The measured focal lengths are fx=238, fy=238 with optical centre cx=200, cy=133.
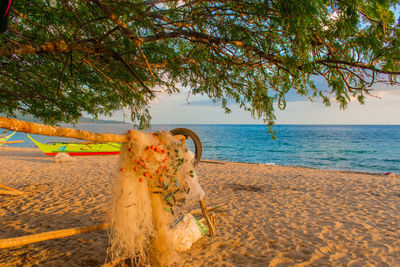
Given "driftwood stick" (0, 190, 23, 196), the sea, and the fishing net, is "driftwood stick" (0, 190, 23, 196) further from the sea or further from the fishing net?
the fishing net

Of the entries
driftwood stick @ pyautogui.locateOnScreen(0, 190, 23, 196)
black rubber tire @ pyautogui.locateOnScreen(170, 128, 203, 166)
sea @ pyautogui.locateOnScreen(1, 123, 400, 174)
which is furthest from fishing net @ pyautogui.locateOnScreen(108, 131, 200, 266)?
driftwood stick @ pyautogui.locateOnScreen(0, 190, 23, 196)

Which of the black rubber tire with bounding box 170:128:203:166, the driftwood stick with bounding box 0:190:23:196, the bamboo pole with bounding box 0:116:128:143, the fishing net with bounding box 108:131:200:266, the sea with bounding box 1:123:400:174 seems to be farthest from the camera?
the sea with bounding box 1:123:400:174

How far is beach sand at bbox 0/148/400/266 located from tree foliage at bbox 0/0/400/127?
6.26 ft

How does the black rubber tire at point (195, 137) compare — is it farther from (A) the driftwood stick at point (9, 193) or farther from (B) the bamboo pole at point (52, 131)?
(A) the driftwood stick at point (9, 193)

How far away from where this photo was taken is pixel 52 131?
77.2 inches

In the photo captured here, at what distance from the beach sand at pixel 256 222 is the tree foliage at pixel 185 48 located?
1.91 m

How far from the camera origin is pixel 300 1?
2375 mm

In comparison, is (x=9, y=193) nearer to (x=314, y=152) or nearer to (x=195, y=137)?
(x=195, y=137)

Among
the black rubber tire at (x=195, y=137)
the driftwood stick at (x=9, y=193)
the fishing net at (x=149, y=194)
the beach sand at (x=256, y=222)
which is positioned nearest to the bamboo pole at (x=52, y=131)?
the fishing net at (x=149, y=194)

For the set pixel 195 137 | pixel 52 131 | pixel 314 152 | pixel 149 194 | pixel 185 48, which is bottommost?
pixel 314 152

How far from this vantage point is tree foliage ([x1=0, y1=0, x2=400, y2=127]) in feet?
9.01

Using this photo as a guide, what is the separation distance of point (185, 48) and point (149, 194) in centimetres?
303

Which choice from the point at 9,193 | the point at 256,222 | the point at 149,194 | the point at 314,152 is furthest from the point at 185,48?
the point at 314,152

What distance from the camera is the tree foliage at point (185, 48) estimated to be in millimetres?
2746
